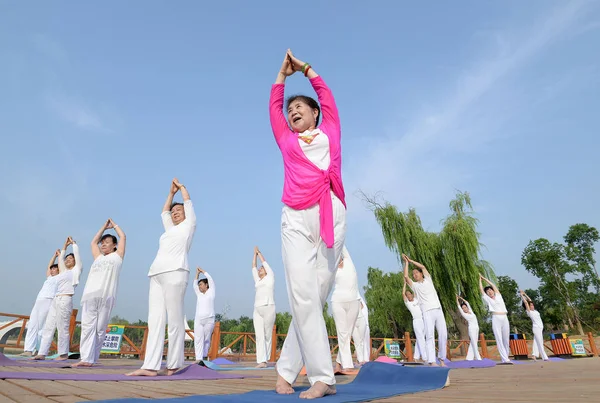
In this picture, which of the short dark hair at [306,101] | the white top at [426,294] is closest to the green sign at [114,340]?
the white top at [426,294]

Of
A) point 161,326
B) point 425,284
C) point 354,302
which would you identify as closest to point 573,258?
point 425,284

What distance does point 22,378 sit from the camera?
131 inches

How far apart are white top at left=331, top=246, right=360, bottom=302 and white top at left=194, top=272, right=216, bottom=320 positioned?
4.28 meters

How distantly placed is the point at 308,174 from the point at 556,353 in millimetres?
18962

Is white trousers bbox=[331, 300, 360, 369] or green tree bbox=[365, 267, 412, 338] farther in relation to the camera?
green tree bbox=[365, 267, 412, 338]

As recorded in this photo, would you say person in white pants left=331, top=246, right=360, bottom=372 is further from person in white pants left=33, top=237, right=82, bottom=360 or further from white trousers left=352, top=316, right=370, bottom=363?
person in white pants left=33, top=237, right=82, bottom=360

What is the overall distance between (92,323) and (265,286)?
4.43 metres

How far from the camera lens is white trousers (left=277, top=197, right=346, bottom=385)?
262 cm

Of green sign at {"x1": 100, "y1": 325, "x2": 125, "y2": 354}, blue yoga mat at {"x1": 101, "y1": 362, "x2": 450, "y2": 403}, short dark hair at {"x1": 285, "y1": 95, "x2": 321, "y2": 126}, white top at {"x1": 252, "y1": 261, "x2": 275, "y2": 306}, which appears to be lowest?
blue yoga mat at {"x1": 101, "y1": 362, "x2": 450, "y2": 403}

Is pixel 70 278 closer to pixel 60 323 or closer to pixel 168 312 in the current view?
pixel 60 323

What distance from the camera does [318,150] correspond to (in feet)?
10.3

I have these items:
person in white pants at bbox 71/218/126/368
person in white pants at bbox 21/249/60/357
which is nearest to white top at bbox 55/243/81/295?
person in white pants at bbox 21/249/60/357

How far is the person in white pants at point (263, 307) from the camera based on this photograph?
32.6ft

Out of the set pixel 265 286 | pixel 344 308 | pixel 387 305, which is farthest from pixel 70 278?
pixel 387 305
